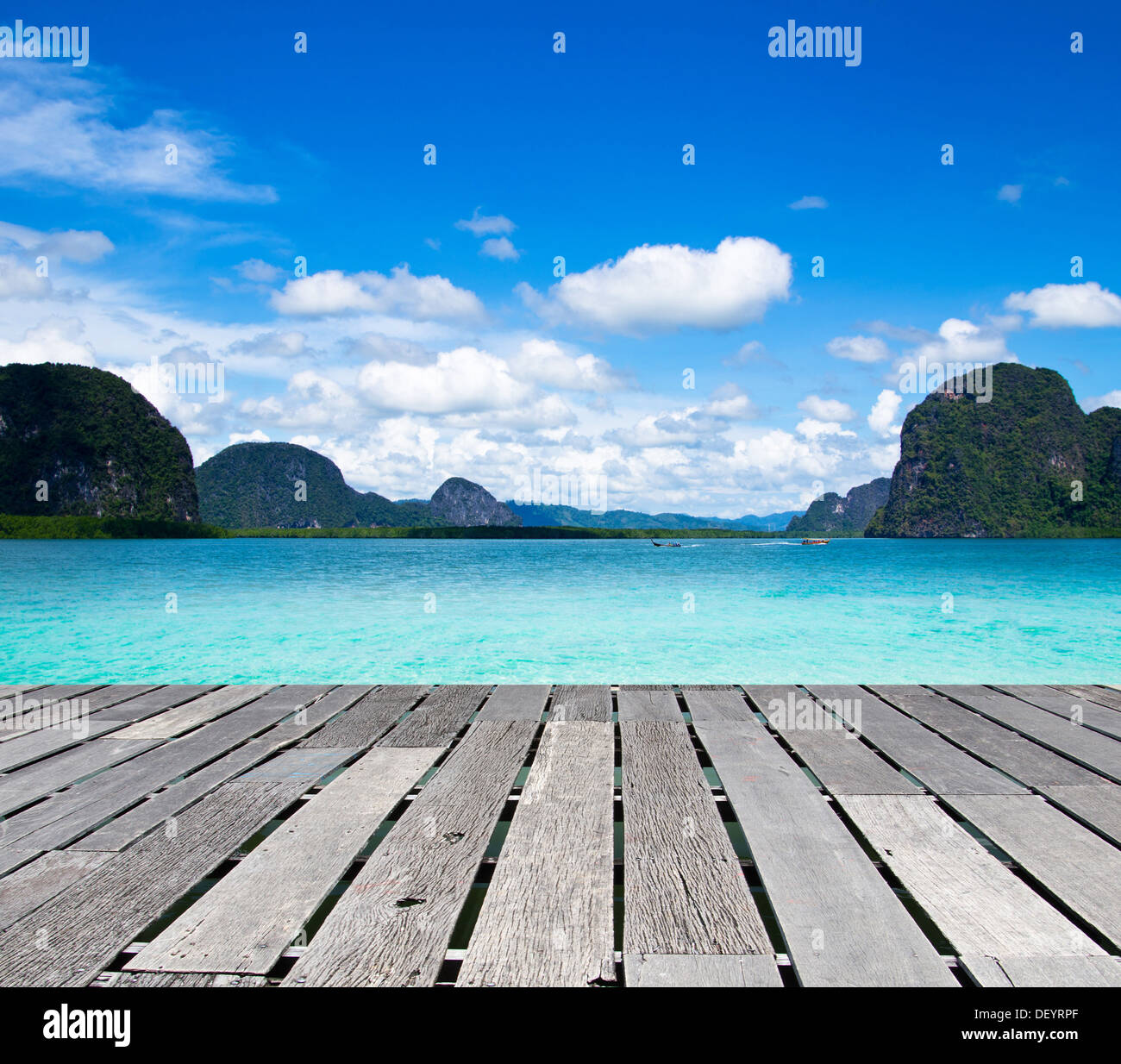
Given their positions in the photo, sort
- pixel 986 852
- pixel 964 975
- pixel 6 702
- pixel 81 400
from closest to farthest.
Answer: pixel 964 975 < pixel 986 852 < pixel 6 702 < pixel 81 400

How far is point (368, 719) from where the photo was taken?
431cm

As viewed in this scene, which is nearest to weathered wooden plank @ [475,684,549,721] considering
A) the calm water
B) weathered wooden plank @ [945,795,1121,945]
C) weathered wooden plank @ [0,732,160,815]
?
weathered wooden plank @ [0,732,160,815]

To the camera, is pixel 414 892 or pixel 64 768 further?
pixel 64 768

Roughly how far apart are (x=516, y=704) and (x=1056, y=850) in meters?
2.98

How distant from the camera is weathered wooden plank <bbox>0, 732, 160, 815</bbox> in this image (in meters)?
2.99

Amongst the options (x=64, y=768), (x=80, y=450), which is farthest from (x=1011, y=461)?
(x=80, y=450)

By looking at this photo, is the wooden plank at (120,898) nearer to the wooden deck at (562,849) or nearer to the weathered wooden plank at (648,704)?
the wooden deck at (562,849)

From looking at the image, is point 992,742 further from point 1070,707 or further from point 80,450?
point 80,450

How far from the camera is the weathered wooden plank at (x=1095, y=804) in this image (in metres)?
2.66

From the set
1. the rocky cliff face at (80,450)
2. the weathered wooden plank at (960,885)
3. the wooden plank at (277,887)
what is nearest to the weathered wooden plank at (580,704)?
the wooden plank at (277,887)
